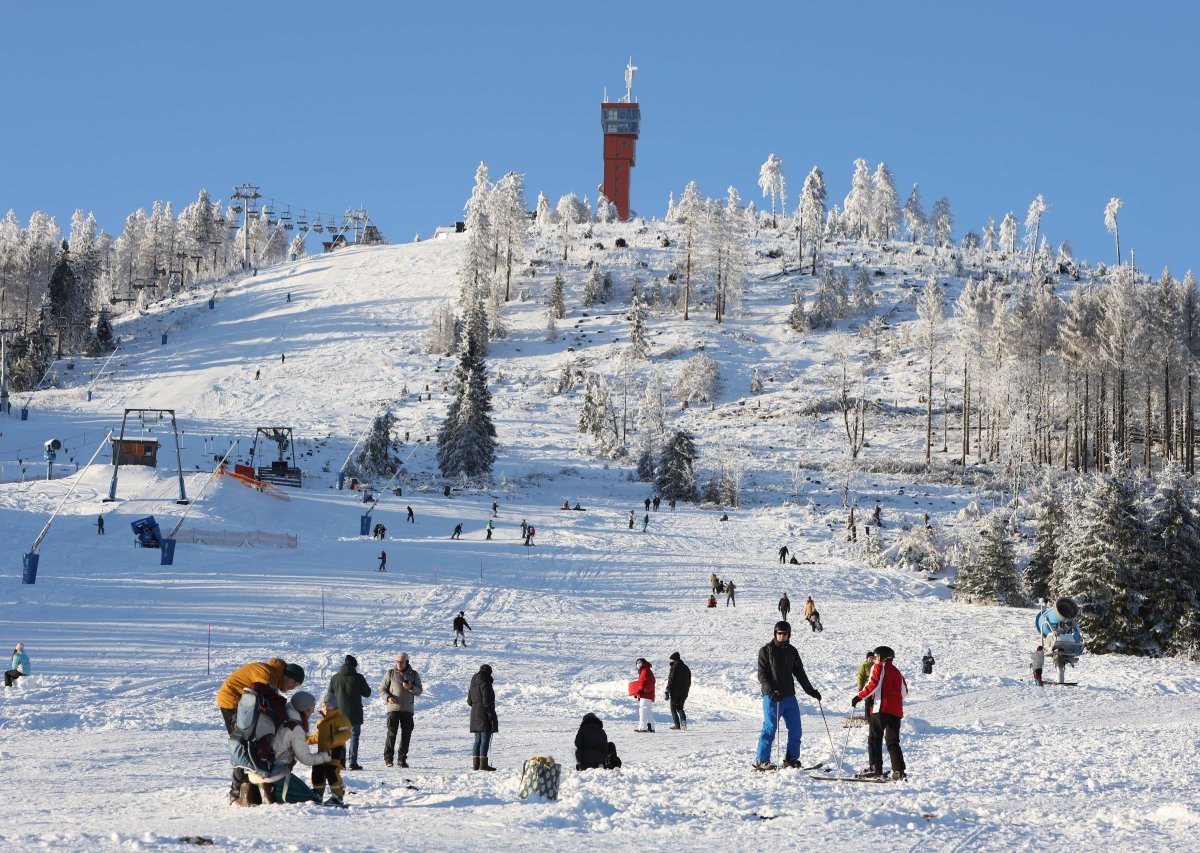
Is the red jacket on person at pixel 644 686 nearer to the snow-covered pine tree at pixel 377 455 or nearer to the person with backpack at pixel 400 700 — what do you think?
the person with backpack at pixel 400 700

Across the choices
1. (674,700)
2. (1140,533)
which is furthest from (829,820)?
(1140,533)

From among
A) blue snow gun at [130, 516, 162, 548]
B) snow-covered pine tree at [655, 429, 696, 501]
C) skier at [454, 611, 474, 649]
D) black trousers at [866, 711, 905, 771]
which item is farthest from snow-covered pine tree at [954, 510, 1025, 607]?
black trousers at [866, 711, 905, 771]

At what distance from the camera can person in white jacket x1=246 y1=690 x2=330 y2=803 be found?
8.47 meters

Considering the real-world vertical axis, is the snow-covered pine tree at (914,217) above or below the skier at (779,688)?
above

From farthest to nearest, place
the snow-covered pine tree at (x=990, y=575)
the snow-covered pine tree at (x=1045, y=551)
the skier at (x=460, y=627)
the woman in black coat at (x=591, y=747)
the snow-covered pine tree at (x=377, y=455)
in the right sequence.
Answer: the snow-covered pine tree at (x=377, y=455), the snow-covered pine tree at (x=1045, y=551), the snow-covered pine tree at (x=990, y=575), the skier at (x=460, y=627), the woman in black coat at (x=591, y=747)

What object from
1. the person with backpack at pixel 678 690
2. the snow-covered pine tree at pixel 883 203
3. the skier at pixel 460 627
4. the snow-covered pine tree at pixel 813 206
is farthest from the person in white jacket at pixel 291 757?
the snow-covered pine tree at pixel 883 203

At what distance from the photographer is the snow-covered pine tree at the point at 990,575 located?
108ft

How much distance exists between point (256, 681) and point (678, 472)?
4887cm

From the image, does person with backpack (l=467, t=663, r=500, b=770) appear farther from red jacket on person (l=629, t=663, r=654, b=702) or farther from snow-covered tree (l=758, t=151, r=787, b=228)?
snow-covered tree (l=758, t=151, r=787, b=228)

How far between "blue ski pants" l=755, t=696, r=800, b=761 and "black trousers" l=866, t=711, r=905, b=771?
0.68m

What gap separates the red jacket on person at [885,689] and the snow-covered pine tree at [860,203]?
128 metres

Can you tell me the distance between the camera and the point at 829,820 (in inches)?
338

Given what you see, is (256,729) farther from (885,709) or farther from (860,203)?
(860,203)

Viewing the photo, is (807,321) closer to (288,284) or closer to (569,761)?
(288,284)
